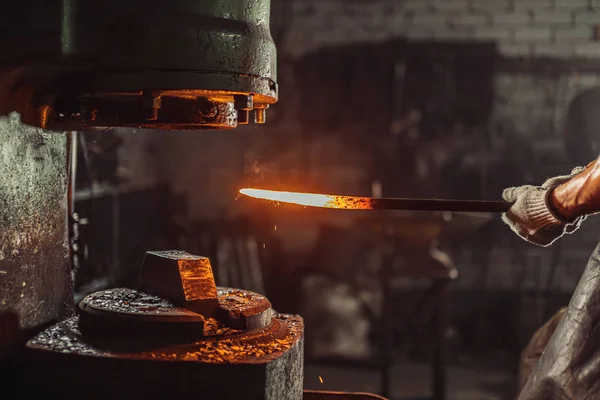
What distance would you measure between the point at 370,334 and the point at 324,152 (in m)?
1.81

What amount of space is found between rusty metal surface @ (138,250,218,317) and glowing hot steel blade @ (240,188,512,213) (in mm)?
271

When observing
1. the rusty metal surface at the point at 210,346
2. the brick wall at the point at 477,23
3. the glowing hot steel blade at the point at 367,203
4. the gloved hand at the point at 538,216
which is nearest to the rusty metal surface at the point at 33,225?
the rusty metal surface at the point at 210,346

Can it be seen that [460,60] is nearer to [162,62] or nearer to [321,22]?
[321,22]

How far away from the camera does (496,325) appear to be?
19.9 ft

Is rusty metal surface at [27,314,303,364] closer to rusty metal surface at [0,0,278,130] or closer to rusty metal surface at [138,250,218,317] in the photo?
rusty metal surface at [138,250,218,317]

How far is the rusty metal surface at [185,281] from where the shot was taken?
169cm

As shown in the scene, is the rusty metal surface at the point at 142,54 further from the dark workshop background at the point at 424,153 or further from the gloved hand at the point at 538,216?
the dark workshop background at the point at 424,153

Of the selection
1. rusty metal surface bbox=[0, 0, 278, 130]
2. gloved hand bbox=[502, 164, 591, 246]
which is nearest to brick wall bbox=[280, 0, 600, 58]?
gloved hand bbox=[502, 164, 591, 246]

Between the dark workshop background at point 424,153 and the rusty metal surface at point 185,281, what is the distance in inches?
160

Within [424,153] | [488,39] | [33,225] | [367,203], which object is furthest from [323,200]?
[488,39]

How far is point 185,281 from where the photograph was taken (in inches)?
66.8

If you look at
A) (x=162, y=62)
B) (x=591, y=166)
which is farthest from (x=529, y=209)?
(x=162, y=62)

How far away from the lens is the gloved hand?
1.82 meters

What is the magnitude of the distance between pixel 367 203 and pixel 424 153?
453cm
